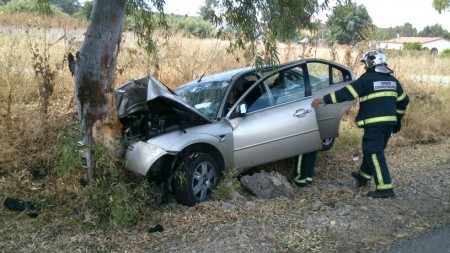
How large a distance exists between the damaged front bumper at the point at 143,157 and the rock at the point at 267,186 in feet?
4.50

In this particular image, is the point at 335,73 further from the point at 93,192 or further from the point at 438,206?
the point at 93,192

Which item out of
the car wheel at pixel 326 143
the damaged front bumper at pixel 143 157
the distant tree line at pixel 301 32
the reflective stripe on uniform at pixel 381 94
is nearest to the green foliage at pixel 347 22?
the distant tree line at pixel 301 32

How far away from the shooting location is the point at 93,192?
192 inches

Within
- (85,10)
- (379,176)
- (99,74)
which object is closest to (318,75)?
(379,176)

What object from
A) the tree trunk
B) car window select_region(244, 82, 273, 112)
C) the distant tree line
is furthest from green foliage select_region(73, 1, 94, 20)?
car window select_region(244, 82, 273, 112)

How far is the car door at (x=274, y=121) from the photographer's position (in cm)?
609

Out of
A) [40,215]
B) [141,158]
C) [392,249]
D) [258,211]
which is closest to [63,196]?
[40,215]

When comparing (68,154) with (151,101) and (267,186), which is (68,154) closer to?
(151,101)

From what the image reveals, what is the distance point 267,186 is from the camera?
6.01m

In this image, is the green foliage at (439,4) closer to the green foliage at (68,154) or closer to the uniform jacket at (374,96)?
the uniform jacket at (374,96)

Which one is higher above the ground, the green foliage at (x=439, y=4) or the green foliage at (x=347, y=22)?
the green foliage at (x=439, y=4)

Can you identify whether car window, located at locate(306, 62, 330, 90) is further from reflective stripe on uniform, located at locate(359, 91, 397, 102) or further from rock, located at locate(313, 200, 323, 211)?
rock, located at locate(313, 200, 323, 211)

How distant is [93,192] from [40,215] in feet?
2.21

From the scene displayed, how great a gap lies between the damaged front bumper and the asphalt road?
8.37 ft
